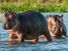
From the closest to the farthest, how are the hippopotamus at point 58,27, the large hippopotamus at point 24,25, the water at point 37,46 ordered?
the water at point 37,46 → the large hippopotamus at point 24,25 → the hippopotamus at point 58,27

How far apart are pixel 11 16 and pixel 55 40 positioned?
2.06 meters

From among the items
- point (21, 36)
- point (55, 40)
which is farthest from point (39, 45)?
point (55, 40)

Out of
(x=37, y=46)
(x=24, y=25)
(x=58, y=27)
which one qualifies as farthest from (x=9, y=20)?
(x=58, y=27)

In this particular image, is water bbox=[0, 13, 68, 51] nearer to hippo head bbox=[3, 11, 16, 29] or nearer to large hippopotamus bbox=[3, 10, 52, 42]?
large hippopotamus bbox=[3, 10, 52, 42]

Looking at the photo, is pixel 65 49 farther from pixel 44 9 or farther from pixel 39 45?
pixel 44 9

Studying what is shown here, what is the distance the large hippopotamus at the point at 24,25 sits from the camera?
10.6 metres

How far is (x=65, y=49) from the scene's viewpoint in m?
9.88

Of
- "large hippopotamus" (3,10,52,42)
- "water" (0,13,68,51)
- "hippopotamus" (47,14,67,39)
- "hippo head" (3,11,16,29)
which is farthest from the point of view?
"hippopotamus" (47,14,67,39)

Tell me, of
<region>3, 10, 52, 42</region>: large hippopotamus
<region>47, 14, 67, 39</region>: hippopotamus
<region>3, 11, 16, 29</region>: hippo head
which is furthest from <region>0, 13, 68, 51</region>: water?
<region>47, 14, 67, 39</region>: hippopotamus

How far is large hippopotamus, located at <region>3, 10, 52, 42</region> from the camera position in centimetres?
1062

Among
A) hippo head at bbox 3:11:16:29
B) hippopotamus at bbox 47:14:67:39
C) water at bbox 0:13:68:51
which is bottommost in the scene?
water at bbox 0:13:68:51

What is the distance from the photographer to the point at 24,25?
1085cm

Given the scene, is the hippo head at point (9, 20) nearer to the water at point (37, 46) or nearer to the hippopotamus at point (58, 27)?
the water at point (37, 46)

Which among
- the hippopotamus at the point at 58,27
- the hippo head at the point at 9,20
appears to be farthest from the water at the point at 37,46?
the hippopotamus at the point at 58,27
